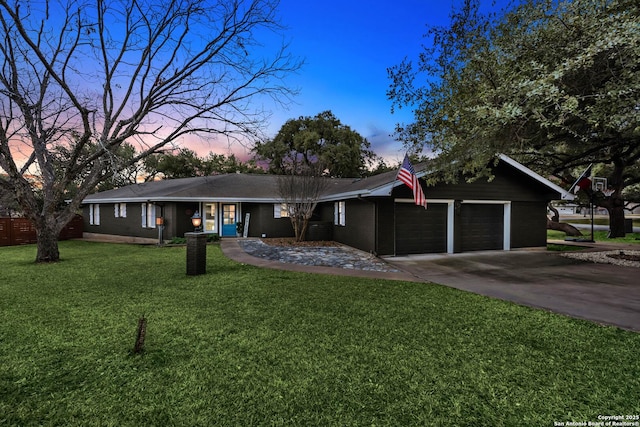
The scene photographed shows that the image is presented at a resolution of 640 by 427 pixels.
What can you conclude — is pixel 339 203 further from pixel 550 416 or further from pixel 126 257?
pixel 550 416

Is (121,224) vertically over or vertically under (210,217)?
under

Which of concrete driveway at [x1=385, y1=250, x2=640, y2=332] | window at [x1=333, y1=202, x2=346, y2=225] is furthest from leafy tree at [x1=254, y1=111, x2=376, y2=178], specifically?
concrete driveway at [x1=385, y1=250, x2=640, y2=332]

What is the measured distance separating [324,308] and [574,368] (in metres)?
3.17

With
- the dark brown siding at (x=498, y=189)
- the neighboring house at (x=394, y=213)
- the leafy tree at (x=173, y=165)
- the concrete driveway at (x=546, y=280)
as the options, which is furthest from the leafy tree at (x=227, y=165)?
the concrete driveway at (x=546, y=280)

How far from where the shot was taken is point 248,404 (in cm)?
247

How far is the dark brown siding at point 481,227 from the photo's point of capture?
1174 centimetres

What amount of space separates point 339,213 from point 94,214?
650 inches

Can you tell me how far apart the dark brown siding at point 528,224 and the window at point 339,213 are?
23.1 feet

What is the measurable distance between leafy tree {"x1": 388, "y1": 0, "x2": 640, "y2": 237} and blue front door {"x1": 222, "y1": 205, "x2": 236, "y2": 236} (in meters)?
10.7

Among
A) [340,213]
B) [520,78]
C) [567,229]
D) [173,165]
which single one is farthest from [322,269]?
[173,165]

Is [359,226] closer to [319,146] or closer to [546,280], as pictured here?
[546,280]

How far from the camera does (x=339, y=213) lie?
14109 mm

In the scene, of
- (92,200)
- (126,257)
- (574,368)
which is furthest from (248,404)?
(92,200)

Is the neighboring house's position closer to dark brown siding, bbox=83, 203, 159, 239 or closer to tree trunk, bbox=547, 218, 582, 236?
dark brown siding, bbox=83, 203, 159, 239
